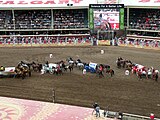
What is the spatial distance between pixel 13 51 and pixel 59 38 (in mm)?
8033

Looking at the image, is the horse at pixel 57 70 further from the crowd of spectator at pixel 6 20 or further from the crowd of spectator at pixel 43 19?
the crowd of spectator at pixel 6 20

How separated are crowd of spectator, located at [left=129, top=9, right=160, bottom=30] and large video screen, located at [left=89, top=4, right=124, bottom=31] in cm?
259

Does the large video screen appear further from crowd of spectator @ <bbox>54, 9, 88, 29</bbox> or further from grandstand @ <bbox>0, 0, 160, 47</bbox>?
crowd of spectator @ <bbox>54, 9, 88, 29</bbox>

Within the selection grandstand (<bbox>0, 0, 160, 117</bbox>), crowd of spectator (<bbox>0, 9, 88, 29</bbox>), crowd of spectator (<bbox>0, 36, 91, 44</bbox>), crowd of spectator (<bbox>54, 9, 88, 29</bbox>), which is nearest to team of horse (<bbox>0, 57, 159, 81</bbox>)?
crowd of spectator (<bbox>0, 36, 91, 44</bbox>)

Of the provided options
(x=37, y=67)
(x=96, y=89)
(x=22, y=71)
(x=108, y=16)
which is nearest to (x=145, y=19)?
(x=108, y=16)

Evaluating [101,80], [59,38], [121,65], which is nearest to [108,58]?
[121,65]

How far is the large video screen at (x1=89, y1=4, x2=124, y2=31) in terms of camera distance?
161 ft

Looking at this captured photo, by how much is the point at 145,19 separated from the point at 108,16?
20.2ft

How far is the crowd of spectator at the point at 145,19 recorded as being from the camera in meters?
49.4

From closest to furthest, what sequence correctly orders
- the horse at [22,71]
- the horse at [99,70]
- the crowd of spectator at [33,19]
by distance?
the horse at [22,71] < the horse at [99,70] < the crowd of spectator at [33,19]

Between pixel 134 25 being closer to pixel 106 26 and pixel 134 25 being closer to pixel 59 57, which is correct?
pixel 106 26

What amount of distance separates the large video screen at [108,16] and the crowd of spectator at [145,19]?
259cm

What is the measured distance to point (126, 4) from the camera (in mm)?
50469

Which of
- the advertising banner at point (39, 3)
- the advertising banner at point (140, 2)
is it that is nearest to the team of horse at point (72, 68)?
the advertising banner at point (140, 2)
